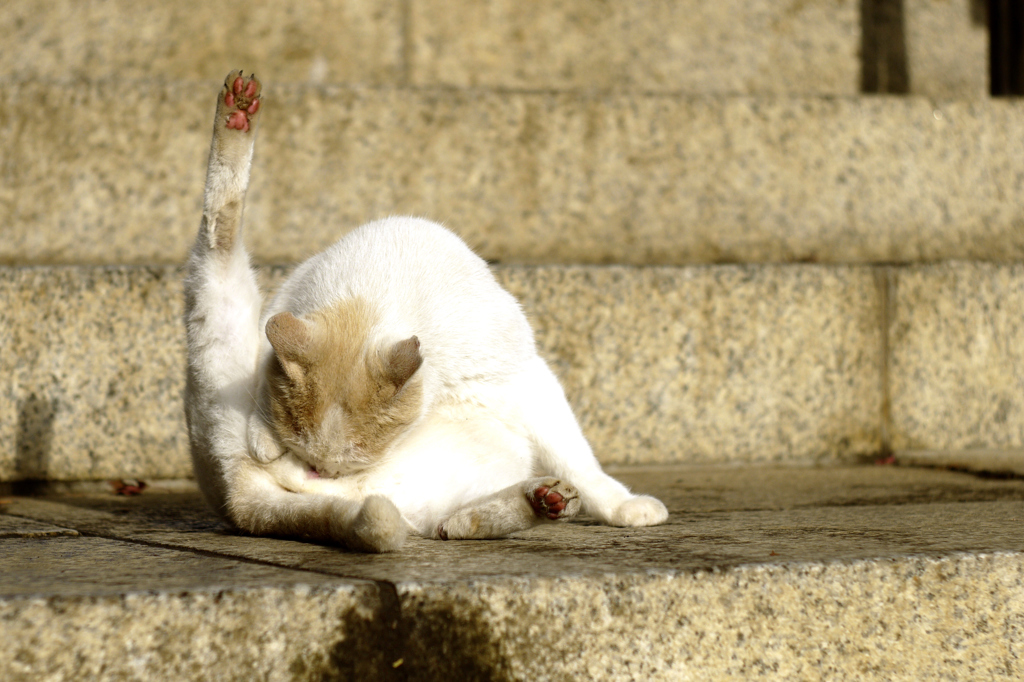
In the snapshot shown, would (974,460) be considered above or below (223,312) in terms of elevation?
below

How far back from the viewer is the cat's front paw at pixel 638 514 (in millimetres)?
2471

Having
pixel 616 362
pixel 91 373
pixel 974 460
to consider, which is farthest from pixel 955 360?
pixel 91 373

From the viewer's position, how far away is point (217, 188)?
253cm

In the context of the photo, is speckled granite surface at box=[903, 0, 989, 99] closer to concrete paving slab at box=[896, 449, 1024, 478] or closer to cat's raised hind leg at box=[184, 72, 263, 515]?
concrete paving slab at box=[896, 449, 1024, 478]

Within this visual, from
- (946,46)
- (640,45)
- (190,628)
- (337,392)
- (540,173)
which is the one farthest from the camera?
(946,46)

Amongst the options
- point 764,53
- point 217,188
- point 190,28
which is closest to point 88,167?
point 190,28

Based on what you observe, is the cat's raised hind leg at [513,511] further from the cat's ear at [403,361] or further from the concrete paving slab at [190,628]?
the concrete paving slab at [190,628]

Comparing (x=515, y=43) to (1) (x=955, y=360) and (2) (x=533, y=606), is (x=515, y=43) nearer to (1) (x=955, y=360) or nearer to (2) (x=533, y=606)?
(1) (x=955, y=360)

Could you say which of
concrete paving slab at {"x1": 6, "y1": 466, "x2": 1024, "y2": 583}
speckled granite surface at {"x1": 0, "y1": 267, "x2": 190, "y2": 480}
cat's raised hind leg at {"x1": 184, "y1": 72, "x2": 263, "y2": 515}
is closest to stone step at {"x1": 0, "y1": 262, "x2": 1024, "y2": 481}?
speckled granite surface at {"x1": 0, "y1": 267, "x2": 190, "y2": 480}

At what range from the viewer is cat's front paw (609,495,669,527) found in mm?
2471

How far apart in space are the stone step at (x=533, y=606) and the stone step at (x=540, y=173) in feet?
6.76

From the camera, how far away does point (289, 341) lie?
211cm

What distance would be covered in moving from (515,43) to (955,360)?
2.64 meters

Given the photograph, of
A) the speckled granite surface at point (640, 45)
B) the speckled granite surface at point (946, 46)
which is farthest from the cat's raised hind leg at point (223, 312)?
the speckled granite surface at point (946, 46)
